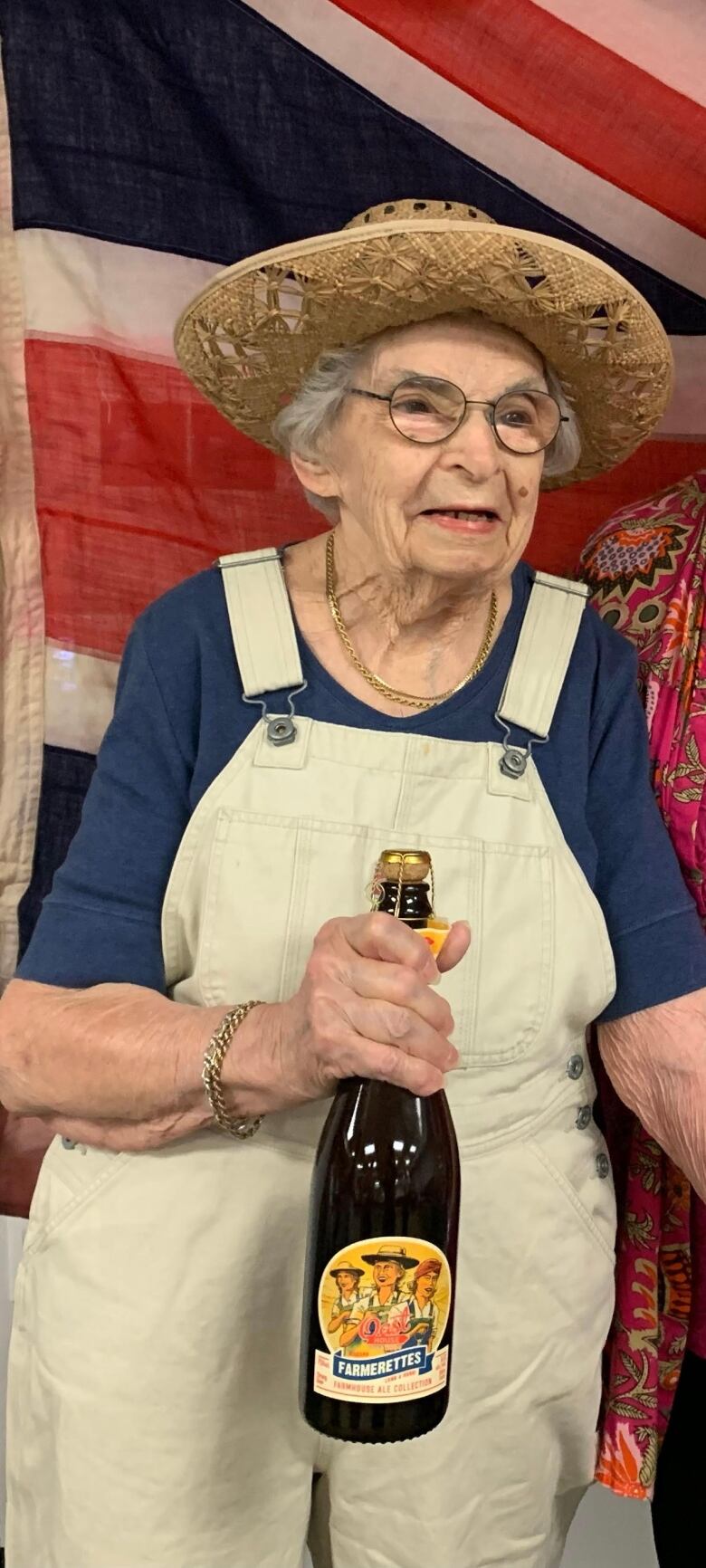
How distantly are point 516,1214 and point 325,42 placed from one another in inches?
56.0

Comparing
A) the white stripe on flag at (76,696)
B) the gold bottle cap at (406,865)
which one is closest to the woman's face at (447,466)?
the gold bottle cap at (406,865)

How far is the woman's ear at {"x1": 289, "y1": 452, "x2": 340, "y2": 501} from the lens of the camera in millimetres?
1175

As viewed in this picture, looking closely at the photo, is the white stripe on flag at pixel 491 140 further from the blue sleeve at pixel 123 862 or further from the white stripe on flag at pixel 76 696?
the blue sleeve at pixel 123 862

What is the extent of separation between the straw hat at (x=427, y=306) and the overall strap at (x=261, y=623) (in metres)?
0.22

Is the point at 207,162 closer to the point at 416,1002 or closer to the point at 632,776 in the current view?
the point at 632,776

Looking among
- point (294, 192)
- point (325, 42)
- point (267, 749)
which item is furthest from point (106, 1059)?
point (325, 42)

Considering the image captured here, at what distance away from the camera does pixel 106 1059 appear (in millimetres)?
1006

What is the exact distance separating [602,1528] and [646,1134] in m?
0.80

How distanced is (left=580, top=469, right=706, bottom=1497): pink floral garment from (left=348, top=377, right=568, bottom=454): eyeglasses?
0.81 feet

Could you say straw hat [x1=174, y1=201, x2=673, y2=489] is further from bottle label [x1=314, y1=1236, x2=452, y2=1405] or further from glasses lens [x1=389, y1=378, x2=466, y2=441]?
bottle label [x1=314, y1=1236, x2=452, y2=1405]

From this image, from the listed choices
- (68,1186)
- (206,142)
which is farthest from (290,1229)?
(206,142)

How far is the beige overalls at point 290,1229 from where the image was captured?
1072 millimetres

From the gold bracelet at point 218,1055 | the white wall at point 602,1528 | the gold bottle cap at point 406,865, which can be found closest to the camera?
the gold bottle cap at point 406,865

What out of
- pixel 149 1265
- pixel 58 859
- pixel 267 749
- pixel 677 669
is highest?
pixel 677 669
